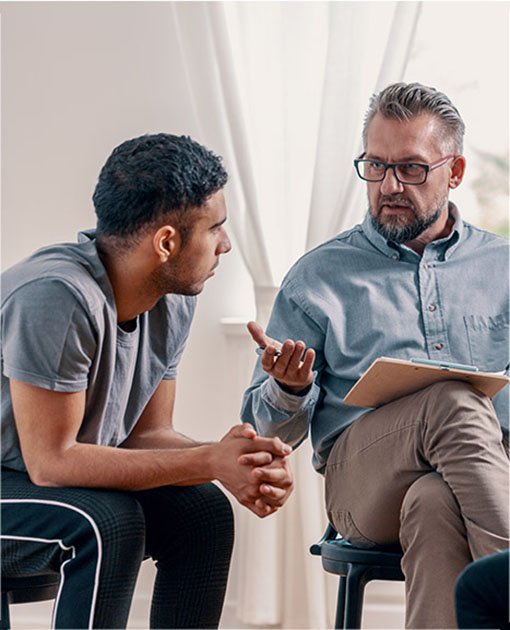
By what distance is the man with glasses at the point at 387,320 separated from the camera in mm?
1788

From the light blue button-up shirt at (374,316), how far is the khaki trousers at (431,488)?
18cm

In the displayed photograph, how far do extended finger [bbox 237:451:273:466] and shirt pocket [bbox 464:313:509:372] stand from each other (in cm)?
57

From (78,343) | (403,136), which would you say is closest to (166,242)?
(78,343)

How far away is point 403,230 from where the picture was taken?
2.09m

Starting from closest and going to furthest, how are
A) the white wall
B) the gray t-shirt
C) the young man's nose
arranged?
the gray t-shirt, the young man's nose, the white wall

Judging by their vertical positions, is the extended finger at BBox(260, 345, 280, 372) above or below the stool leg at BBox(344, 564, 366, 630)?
above

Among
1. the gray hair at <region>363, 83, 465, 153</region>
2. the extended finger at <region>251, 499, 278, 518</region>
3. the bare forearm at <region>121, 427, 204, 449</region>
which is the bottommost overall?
the extended finger at <region>251, 499, 278, 518</region>

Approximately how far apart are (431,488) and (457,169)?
83cm

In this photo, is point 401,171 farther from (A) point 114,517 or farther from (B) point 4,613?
(B) point 4,613

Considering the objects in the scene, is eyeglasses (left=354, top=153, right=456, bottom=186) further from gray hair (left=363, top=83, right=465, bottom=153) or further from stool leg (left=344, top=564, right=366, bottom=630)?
stool leg (left=344, top=564, right=366, bottom=630)

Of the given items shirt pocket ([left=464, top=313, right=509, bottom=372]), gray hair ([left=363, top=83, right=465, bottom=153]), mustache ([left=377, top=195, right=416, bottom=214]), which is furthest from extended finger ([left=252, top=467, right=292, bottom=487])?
gray hair ([left=363, top=83, right=465, bottom=153])

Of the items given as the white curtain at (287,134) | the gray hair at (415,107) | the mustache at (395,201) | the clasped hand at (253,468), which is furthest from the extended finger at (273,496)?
the white curtain at (287,134)

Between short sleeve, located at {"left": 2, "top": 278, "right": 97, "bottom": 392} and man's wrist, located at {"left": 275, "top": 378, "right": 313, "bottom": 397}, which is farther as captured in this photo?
man's wrist, located at {"left": 275, "top": 378, "right": 313, "bottom": 397}

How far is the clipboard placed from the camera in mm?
1662
